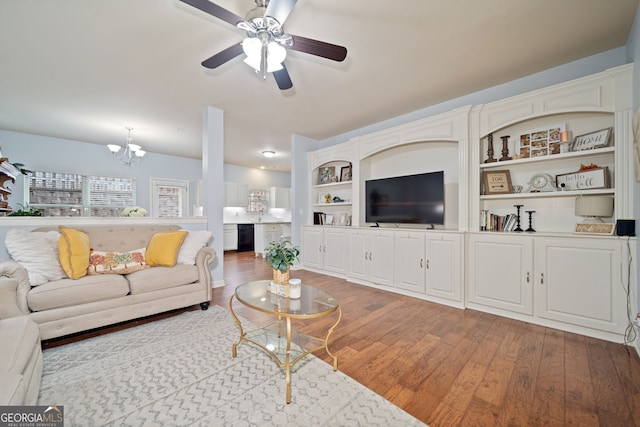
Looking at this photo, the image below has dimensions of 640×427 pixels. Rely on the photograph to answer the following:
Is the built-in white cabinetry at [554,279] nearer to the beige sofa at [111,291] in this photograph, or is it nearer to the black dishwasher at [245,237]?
the beige sofa at [111,291]

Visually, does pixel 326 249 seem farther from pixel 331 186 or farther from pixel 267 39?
pixel 267 39

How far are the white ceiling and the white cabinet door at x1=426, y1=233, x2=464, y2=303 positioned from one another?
1930mm

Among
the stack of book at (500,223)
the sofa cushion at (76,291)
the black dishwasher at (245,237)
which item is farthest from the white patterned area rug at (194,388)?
the black dishwasher at (245,237)

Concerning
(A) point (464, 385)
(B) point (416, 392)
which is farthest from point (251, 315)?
(A) point (464, 385)

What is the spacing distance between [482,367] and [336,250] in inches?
112

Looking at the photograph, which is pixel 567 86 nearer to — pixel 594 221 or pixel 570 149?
pixel 570 149

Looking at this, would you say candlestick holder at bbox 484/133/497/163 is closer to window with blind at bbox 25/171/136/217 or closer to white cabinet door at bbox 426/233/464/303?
white cabinet door at bbox 426/233/464/303

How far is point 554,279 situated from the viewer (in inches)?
96.7

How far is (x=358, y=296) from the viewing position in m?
3.41

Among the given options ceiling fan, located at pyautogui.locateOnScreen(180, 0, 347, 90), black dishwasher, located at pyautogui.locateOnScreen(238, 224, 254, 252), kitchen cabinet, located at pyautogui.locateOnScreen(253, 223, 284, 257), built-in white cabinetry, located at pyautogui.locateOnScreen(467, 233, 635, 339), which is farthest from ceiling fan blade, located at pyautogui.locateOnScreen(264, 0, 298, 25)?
black dishwasher, located at pyautogui.locateOnScreen(238, 224, 254, 252)

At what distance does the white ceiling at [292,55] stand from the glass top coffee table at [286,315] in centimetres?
223

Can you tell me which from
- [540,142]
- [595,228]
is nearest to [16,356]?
[595,228]

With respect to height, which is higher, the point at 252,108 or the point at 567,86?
the point at 252,108

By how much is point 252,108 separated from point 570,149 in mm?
3968
